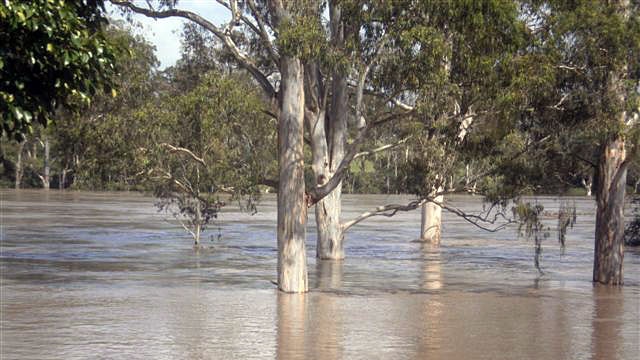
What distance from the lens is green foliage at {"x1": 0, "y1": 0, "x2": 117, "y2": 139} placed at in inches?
315

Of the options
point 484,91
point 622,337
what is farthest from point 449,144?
point 622,337

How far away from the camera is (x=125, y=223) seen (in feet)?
139

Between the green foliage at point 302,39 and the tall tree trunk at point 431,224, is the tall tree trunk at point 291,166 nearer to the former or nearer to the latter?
the green foliage at point 302,39

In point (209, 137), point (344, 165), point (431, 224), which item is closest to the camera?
point (344, 165)

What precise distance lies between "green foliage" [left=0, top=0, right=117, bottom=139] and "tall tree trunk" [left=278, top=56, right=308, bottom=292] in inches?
374

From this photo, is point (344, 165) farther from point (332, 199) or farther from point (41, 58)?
point (41, 58)

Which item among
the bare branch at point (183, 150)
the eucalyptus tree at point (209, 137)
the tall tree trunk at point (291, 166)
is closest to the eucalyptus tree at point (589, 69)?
the tall tree trunk at point (291, 166)

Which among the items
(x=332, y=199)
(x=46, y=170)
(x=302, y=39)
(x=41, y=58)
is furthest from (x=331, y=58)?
(x=46, y=170)

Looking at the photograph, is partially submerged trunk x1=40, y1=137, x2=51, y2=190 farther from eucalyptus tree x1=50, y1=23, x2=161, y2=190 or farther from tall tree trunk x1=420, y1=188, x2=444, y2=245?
eucalyptus tree x1=50, y1=23, x2=161, y2=190

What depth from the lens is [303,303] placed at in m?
18.3

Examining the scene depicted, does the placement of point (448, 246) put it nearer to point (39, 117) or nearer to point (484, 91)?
point (484, 91)

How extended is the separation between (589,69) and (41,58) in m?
12.9

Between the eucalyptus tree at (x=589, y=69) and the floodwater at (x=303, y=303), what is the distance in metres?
3.01

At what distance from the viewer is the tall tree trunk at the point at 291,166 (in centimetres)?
1841
